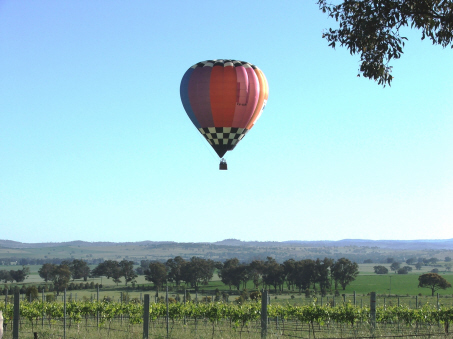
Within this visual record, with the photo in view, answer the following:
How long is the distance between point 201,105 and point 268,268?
264 ft

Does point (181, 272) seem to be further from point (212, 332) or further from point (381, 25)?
point (381, 25)

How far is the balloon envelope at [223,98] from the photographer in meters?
29.4

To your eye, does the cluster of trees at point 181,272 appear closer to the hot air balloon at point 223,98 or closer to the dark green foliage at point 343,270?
the dark green foliage at point 343,270

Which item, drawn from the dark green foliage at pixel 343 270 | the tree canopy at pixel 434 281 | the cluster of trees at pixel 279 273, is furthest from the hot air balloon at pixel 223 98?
the dark green foliage at pixel 343 270

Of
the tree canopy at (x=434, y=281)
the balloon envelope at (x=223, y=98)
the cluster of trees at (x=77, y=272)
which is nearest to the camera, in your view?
the balloon envelope at (x=223, y=98)

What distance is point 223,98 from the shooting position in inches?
1155

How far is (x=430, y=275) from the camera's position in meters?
102

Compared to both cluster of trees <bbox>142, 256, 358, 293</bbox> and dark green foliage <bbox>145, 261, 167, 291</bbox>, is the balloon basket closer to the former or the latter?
cluster of trees <bbox>142, 256, 358, 293</bbox>

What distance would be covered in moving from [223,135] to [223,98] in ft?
6.84

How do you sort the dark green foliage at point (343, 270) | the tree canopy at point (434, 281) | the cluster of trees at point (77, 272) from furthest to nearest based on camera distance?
1. the cluster of trees at point (77, 272)
2. the dark green foliage at point (343, 270)
3. the tree canopy at point (434, 281)

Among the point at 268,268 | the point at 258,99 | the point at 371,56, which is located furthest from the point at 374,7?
the point at 268,268

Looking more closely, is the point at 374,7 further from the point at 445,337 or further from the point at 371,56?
the point at 445,337

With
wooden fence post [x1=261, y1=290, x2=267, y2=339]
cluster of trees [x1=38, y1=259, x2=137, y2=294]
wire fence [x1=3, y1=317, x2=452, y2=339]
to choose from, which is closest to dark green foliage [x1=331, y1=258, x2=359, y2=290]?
cluster of trees [x1=38, y1=259, x2=137, y2=294]

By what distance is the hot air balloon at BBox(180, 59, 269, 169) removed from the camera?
2941 cm
